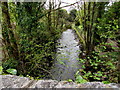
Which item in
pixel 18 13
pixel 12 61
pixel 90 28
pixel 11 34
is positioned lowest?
pixel 12 61

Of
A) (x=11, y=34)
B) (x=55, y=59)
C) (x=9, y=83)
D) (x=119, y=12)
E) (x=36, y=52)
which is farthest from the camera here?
(x=55, y=59)

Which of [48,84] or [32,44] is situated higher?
[32,44]

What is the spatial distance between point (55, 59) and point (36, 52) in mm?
1174

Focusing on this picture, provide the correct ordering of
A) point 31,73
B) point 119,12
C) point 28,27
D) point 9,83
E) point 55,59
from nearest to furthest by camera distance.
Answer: point 9,83
point 119,12
point 31,73
point 28,27
point 55,59

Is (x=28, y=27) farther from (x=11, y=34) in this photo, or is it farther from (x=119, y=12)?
(x=119, y=12)

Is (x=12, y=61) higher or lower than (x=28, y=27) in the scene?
lower

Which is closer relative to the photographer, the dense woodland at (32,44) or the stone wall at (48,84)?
the stone wall at (48,84)

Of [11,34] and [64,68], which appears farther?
[64,68]

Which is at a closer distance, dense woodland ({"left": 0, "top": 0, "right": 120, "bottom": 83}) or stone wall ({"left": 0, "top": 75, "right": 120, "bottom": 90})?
stone wall ({"left": 0, "top": 75, "right": 120, "bottom": 90})

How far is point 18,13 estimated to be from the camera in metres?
3.29

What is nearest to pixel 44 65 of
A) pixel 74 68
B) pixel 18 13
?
pixel 74 68

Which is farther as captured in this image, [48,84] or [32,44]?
[32,44]

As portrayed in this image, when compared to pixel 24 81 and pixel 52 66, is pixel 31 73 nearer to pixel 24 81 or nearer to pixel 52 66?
pixel 52 66

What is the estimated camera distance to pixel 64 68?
3807 mm
